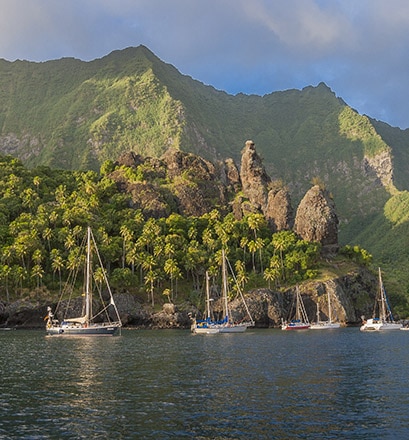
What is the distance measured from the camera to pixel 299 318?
511 ft

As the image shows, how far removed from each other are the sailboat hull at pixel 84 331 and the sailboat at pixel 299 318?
53774 mm

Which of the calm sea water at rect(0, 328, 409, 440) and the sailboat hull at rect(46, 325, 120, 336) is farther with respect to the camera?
the sailboat hull at rect(46, 325, 120, 336)

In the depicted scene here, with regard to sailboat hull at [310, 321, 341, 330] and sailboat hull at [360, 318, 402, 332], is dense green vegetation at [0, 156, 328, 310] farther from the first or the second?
sailboat hull at [360, 318, 402, 332]

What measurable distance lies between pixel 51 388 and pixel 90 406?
9031 mm

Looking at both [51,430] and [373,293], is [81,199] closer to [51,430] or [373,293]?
[373,293]

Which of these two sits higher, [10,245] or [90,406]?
[10,245]

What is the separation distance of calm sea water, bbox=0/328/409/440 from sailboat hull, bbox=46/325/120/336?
132 ft

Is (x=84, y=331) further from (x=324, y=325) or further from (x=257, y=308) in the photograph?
(x=324, y=325)

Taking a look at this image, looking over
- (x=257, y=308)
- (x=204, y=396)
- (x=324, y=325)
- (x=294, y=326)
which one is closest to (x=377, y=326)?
(x=324, y=325)

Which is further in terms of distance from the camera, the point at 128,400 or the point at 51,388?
the point at 51,388

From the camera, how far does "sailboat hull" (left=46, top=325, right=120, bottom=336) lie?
372 feet

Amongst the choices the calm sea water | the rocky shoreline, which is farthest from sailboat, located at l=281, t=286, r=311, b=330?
the calm sea water

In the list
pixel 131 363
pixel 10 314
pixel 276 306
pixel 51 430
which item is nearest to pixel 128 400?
pixel 51 430

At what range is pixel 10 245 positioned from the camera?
517ft
